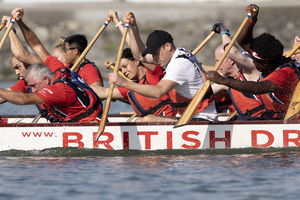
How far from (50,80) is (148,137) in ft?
5.29

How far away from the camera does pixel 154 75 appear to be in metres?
16.0

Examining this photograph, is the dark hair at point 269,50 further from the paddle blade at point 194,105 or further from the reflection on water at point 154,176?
the reflection on water at point 154,176

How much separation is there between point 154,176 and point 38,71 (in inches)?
95.6

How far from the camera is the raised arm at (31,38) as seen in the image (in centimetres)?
1572

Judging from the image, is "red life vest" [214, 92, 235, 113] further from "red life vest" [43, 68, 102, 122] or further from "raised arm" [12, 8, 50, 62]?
"raised arm" [12, 8, 50, 62]

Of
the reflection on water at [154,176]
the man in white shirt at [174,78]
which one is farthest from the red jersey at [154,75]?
the reflection on water at [154,176]

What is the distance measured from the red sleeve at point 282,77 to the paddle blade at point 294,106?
0.88ft

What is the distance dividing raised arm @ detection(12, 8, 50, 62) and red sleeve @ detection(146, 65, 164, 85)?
1562 millimetres

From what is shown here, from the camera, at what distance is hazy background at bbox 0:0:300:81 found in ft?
133

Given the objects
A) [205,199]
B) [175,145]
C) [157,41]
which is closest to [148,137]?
[175,145]

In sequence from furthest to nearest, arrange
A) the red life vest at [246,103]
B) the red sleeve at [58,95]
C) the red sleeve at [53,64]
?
the red life vest at [246,103] < the red sleeve at [53,64] < the red sleeve at [58,95]

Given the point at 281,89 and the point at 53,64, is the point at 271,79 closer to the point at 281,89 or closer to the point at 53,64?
the point at 281,89

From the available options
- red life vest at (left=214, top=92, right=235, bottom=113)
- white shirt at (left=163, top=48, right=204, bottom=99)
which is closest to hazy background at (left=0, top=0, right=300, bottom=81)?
red life vest at (left=214, top=92, right=235, bottom=113)

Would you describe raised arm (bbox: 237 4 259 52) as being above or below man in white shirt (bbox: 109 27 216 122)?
above
